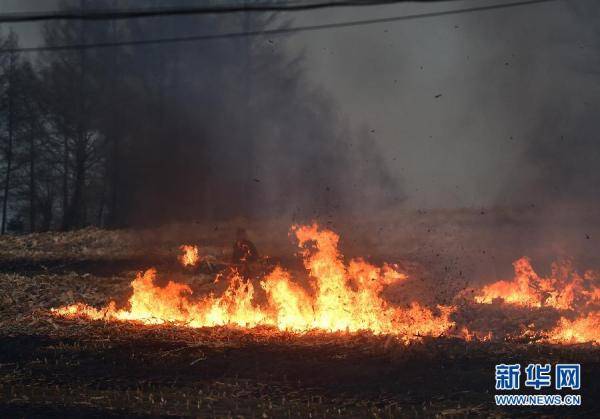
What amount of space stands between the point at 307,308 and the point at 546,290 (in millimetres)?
4066

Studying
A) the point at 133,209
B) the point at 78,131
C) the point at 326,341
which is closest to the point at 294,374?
the point at 326,341

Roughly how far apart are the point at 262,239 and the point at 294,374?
30.8 feet

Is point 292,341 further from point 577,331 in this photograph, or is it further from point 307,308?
point 577,331

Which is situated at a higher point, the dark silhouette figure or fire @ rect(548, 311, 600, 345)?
the dark silhouette figure

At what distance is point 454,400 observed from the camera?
6.08m

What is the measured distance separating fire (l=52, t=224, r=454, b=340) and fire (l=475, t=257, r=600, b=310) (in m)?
1.99

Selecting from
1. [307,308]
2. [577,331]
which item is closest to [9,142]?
[307,308]

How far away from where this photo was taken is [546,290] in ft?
33.7

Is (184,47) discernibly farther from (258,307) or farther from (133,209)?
(258,307)

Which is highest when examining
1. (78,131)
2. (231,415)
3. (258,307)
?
(78,131)

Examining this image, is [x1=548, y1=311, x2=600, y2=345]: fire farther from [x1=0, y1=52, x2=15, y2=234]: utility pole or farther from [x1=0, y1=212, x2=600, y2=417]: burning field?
[x1=0, y1=52, x2=15, y2=234]: utility pole

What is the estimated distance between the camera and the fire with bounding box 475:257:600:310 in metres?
9.80

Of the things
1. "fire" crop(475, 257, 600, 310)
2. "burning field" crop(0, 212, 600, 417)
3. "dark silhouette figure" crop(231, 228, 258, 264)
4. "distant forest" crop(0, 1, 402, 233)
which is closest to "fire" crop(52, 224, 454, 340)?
"burning field" crop(0, 212, 600, 417)

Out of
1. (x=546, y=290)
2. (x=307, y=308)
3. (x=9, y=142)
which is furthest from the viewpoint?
(x=9, y=142)
